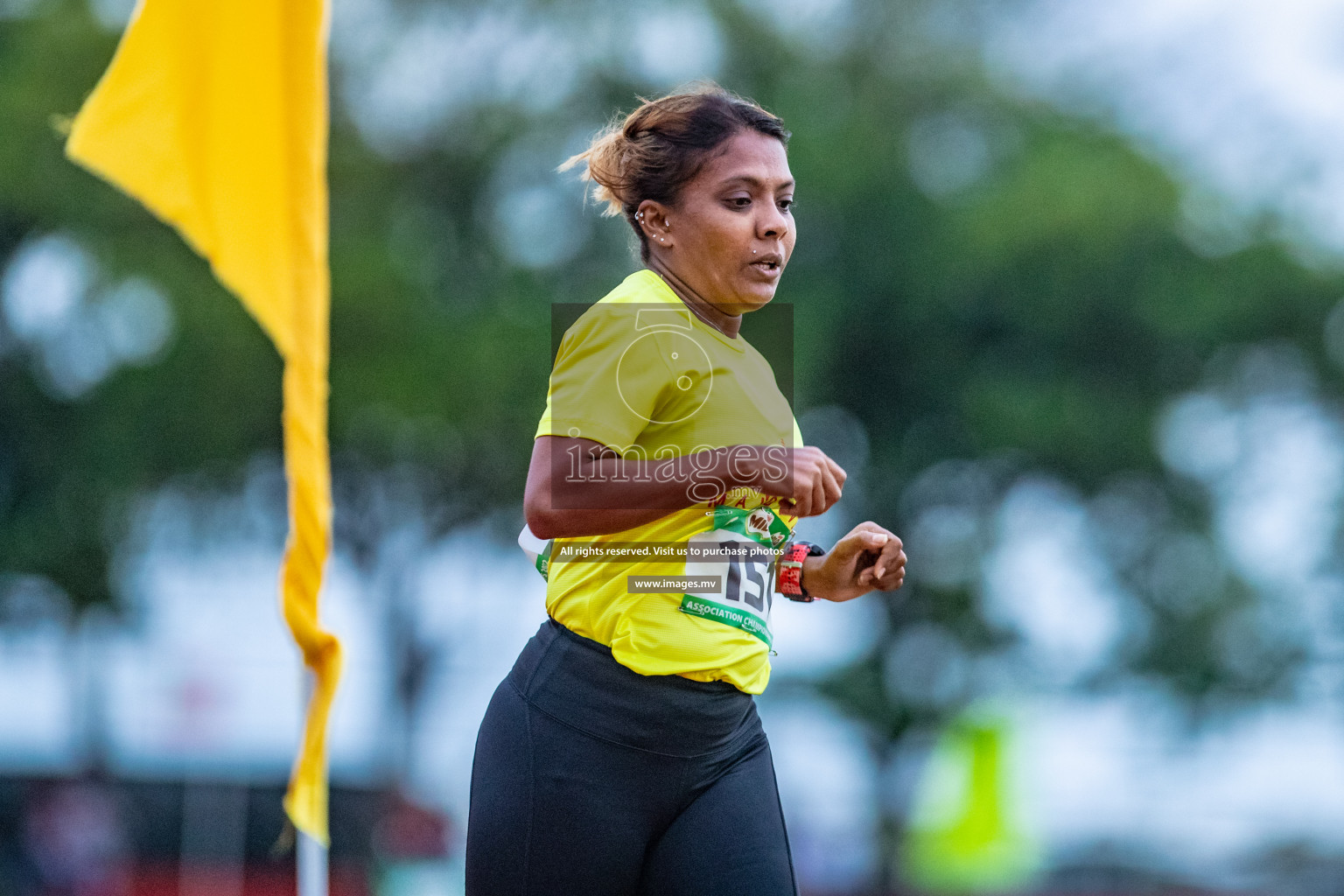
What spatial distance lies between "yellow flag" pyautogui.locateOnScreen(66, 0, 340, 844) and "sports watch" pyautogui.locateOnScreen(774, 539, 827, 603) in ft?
4.36

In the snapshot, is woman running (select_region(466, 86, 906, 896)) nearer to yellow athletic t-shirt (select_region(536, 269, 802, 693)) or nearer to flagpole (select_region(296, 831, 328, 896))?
yellow athletic t-shirt (select_region(536, 269, 802, 693))

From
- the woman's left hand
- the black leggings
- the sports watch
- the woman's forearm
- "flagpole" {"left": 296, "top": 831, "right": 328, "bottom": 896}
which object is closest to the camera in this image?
the woman's forearm

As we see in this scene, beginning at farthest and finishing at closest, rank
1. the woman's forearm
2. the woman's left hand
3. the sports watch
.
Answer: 1. the sports watch
2. the woman's left hand
3. the woman's forearm

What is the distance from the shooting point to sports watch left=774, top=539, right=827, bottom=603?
304cm

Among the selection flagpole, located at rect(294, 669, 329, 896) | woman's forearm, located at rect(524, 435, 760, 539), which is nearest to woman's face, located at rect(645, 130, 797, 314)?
woman's forearm, located at rect(524, 435, 760, 539)

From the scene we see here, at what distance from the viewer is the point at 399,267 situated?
1494 centimetres

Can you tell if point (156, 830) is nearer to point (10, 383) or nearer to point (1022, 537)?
point (10, 383)

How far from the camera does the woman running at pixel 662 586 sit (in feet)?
8.39

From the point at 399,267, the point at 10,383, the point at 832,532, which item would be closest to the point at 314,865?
the point at 832,532

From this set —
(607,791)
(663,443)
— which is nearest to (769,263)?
(663,443)

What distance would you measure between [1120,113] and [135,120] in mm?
13594

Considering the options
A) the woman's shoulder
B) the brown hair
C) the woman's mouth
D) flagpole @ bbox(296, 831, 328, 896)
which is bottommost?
flagpole @ bbox(296, 831, 328, 896)

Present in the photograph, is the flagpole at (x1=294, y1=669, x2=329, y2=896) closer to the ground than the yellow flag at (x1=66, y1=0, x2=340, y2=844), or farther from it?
closer to the ground

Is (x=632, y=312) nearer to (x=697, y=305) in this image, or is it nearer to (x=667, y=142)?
(x=697, y=305)
